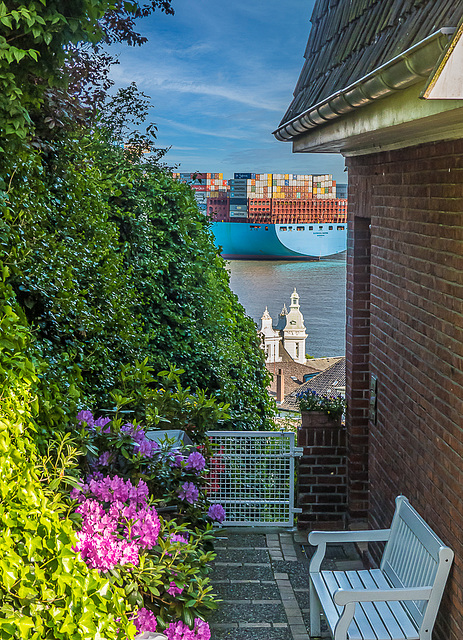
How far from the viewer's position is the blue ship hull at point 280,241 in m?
73.9

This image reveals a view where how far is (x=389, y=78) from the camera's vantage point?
6.66ft

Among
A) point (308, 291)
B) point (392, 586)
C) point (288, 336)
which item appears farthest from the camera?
point (308, 291)

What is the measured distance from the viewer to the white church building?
7569cm

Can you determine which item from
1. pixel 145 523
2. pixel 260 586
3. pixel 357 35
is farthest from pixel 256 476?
pixel 357 35

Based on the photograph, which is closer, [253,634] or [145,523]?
[145,523]

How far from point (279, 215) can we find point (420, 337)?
7471cm

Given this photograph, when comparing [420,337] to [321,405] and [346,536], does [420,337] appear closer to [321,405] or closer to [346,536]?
[346,536]

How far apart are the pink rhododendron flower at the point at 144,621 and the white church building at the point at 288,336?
232 ft

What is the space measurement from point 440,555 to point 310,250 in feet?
262

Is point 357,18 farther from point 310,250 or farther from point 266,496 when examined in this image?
point 310,250

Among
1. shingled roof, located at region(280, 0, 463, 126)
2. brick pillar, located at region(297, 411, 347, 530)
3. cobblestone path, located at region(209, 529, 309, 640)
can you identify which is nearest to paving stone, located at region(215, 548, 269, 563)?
cobblestone path, located at region(209, 529, 309, 640)

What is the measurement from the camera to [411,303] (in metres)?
3.87

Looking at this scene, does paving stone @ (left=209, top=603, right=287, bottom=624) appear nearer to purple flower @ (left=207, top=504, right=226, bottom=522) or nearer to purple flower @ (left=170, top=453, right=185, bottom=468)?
purple flower @ (left=207, top=504, right=226, bottom=522)

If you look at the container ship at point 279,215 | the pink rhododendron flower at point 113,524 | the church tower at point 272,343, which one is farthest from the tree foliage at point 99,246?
the church tower at point 272,343
